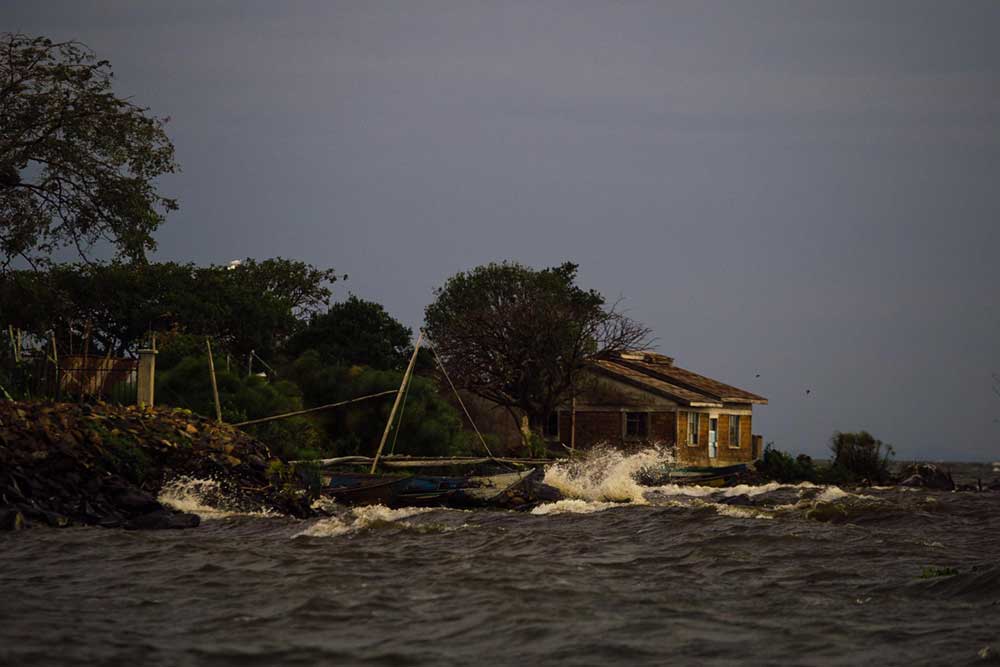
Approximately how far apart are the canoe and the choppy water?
3880 millimetres

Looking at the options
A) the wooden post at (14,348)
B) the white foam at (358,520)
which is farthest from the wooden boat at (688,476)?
the wooden post at (14,348)

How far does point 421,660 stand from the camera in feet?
28.9

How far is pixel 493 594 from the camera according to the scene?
12.0m

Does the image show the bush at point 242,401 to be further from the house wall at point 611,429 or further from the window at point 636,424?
the window at point 636,424

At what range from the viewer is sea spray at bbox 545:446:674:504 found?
31250 mm

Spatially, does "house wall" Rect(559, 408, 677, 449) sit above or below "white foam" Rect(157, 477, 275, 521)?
above

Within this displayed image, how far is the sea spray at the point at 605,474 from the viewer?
1230 inches

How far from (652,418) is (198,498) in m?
27.3

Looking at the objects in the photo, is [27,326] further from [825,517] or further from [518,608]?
[518,608]

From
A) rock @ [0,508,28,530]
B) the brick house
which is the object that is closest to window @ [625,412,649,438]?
the brick house

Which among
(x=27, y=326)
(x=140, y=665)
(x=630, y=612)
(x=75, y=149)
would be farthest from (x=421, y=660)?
(x=27, y=326)

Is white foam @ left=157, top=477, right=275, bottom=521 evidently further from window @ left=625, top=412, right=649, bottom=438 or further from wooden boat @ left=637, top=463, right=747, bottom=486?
window @ left=625, top=412, right=649, bottom=438

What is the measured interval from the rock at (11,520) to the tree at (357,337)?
34.7 m

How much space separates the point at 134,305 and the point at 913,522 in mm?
40504
